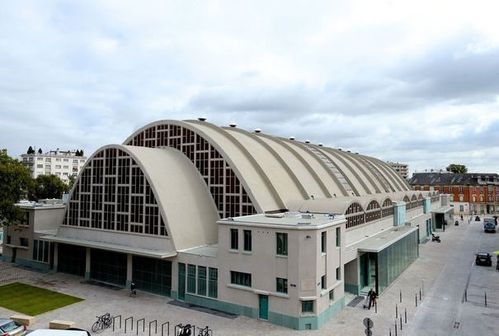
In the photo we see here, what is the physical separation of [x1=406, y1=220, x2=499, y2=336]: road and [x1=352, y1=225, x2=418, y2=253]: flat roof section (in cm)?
559

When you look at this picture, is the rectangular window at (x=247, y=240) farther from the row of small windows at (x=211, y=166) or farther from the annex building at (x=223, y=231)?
the row of small windows at (x=211, y=166)

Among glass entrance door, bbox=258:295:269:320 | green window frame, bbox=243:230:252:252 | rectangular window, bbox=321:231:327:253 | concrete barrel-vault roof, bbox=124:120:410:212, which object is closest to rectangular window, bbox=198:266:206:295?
green window frame, bbox=243:230:252:252

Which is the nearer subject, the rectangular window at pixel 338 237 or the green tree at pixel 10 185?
the rectangular window at pixel 338 237

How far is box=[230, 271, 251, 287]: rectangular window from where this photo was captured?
28.7 m

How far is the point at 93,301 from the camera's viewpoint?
31.8 metres

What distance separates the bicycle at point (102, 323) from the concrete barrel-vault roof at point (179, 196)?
829 cm

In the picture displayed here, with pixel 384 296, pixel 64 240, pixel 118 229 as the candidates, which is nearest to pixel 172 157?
pixel 118 229

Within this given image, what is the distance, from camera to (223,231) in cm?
3002

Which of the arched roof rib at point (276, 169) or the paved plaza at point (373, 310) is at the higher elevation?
the arched roof rib at point (276, 169)

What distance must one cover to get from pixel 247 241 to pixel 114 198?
56.3 ft

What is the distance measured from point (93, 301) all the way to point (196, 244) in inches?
387

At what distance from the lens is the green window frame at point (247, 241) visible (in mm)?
28828

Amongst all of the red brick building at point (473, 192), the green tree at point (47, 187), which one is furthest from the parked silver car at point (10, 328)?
the red brick building at point (473, 192)

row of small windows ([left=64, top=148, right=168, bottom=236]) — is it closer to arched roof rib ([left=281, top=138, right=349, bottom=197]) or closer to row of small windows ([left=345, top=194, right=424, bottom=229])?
row of small windows ([left=345, top=194, right=424, bottom=229])
